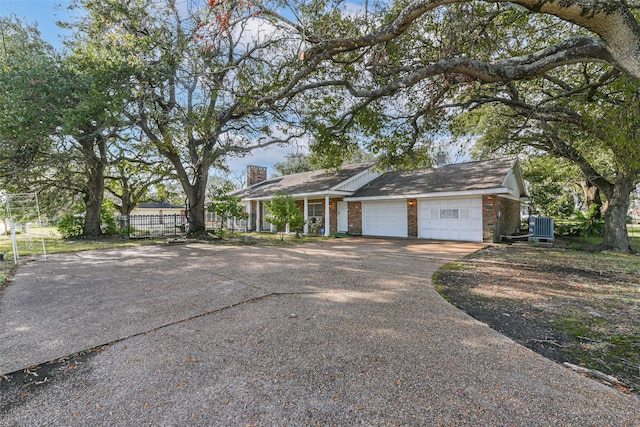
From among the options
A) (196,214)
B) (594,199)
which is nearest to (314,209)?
(196,214)

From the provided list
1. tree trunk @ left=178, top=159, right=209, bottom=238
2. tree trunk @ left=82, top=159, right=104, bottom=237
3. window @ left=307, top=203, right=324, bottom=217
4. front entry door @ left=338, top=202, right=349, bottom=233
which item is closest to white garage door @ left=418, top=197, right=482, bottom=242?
front entry door @ left=338, top=202, right=349, bottom=233

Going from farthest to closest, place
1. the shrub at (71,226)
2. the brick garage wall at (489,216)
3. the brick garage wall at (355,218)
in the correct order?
1. the brick garage wall at (355,218)
2. the shrub at (71,226)
3. the brick garage wall at (489,216)

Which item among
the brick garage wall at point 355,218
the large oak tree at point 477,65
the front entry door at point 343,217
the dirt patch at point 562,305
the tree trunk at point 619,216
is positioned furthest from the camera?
the front entry door at point 343,217

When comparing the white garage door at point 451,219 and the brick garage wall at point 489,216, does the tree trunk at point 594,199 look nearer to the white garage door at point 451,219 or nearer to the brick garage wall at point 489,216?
the brick garage wall at point 489,216

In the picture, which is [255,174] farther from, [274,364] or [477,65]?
[274,364]

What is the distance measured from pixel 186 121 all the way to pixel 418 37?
750cm

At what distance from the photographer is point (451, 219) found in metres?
14.0

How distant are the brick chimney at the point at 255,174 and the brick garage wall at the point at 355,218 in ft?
38.5

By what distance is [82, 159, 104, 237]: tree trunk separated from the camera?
50.3ft

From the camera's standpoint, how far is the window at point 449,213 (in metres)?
13.8

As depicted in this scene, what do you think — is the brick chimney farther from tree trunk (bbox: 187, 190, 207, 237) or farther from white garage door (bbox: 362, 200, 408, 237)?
white garage door (bbox: 362, 200, 408, 237)

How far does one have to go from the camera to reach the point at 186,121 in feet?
31.9

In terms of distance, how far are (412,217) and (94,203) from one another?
17182mm

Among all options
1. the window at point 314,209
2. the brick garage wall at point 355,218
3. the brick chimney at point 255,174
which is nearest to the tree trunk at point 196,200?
the window at point 314,209
